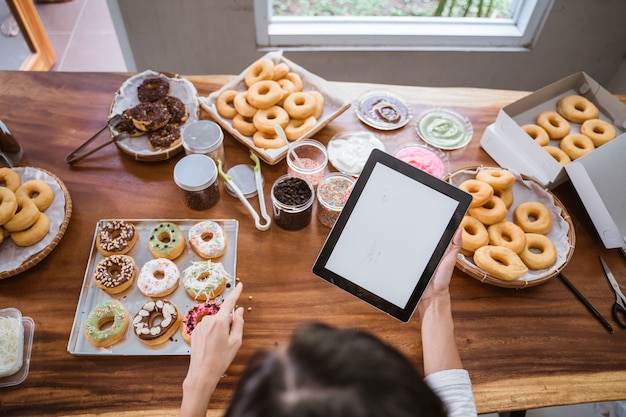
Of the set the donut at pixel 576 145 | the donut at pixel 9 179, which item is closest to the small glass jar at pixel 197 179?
the donut at pixel 9 179

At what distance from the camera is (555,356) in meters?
1.36

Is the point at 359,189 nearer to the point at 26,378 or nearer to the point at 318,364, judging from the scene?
the point at 318,364

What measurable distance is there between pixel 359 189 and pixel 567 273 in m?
0.79

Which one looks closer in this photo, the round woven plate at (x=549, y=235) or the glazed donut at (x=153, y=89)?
the round woven plate at (x=549, y=235)

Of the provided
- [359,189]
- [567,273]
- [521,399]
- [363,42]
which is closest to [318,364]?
[359,189]

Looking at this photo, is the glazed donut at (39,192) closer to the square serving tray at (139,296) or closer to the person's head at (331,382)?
the square serving tray at (139,296)

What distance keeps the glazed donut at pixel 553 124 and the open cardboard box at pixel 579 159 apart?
0.04m

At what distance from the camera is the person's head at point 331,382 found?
0.62 meters

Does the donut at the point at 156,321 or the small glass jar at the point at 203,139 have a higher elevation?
the small glass jar at the point at 203,139

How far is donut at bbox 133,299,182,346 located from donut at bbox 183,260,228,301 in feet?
0.25

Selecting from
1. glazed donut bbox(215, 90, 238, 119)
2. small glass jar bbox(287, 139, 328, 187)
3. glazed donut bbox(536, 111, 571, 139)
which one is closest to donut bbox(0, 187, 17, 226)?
glazed donut bbox(215, 90, 238, 119)

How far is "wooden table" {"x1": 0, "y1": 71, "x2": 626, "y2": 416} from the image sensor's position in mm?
1261

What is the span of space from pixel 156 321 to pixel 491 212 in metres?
1.12

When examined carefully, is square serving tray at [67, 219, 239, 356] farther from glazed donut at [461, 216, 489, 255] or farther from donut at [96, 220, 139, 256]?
glazed donut at [461, 216, 489, 255]
